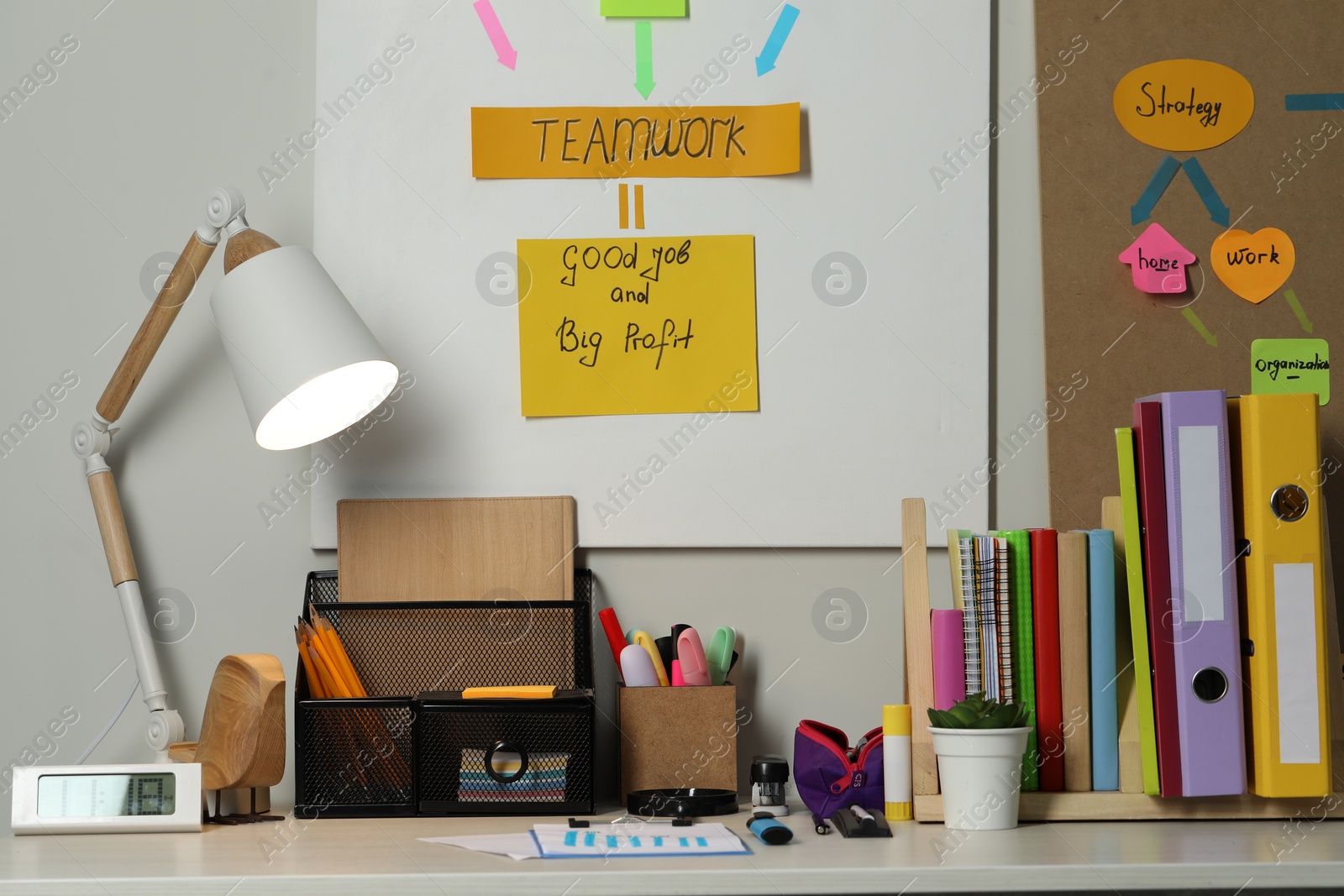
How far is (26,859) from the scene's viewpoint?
729mm

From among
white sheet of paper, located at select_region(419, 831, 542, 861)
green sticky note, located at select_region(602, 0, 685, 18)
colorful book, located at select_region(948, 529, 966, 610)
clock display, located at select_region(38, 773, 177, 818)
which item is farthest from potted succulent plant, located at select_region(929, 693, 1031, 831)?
green sticky note, located at select_region(602, 0, 685, 18)

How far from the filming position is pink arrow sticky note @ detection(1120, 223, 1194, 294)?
1.09m

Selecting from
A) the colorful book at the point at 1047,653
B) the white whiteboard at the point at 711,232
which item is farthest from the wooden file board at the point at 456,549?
the colorful book at the point at 1047,653

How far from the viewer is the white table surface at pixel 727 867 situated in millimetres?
659

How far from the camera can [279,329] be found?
898 mm

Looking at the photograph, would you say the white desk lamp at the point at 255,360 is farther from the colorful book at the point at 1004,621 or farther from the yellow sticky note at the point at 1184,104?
the yellow sticky note at the point at 1184,104

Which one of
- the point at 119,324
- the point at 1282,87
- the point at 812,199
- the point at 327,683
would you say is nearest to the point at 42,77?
the point at 119,324

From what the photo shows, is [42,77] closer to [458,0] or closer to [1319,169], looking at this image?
[458,0]

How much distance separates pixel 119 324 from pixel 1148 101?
1.13 metres

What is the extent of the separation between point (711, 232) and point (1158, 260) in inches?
18.7

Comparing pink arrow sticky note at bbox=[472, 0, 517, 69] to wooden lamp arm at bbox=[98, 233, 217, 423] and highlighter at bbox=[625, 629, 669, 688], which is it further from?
highlighter at bbox=[625, 629, 669, 688]

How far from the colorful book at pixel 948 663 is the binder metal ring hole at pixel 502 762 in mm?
356

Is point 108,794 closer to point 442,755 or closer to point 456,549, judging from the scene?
point 442,755

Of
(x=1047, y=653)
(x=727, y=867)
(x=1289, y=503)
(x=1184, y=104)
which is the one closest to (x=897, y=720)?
(x=1047, y=653)
